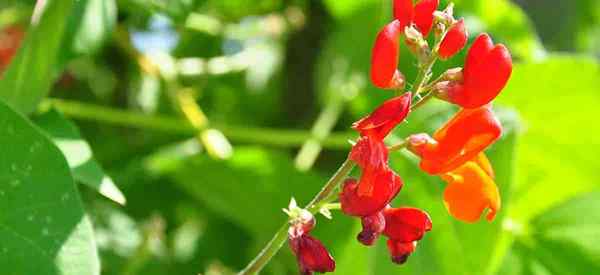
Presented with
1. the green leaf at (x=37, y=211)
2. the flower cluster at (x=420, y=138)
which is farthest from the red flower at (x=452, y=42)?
the green leaf at (x=37, y=211)

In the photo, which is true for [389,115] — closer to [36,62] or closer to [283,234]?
[283,234]

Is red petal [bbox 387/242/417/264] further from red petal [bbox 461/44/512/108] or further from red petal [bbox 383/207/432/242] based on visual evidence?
red petal [bbox 461/44/512/108]

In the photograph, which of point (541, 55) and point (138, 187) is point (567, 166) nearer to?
point (541, 55)

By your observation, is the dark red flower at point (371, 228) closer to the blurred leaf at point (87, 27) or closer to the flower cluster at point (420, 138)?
the flower cluster at point (420, 138)

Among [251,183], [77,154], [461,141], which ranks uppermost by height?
[461,141]

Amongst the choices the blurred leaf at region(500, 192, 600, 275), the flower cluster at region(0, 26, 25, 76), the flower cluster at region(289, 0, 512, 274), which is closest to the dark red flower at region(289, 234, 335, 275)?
the flower cluster at region(289, 0, 512, 274)

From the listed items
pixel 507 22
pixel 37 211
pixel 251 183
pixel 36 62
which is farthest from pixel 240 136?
pixel 37 211
